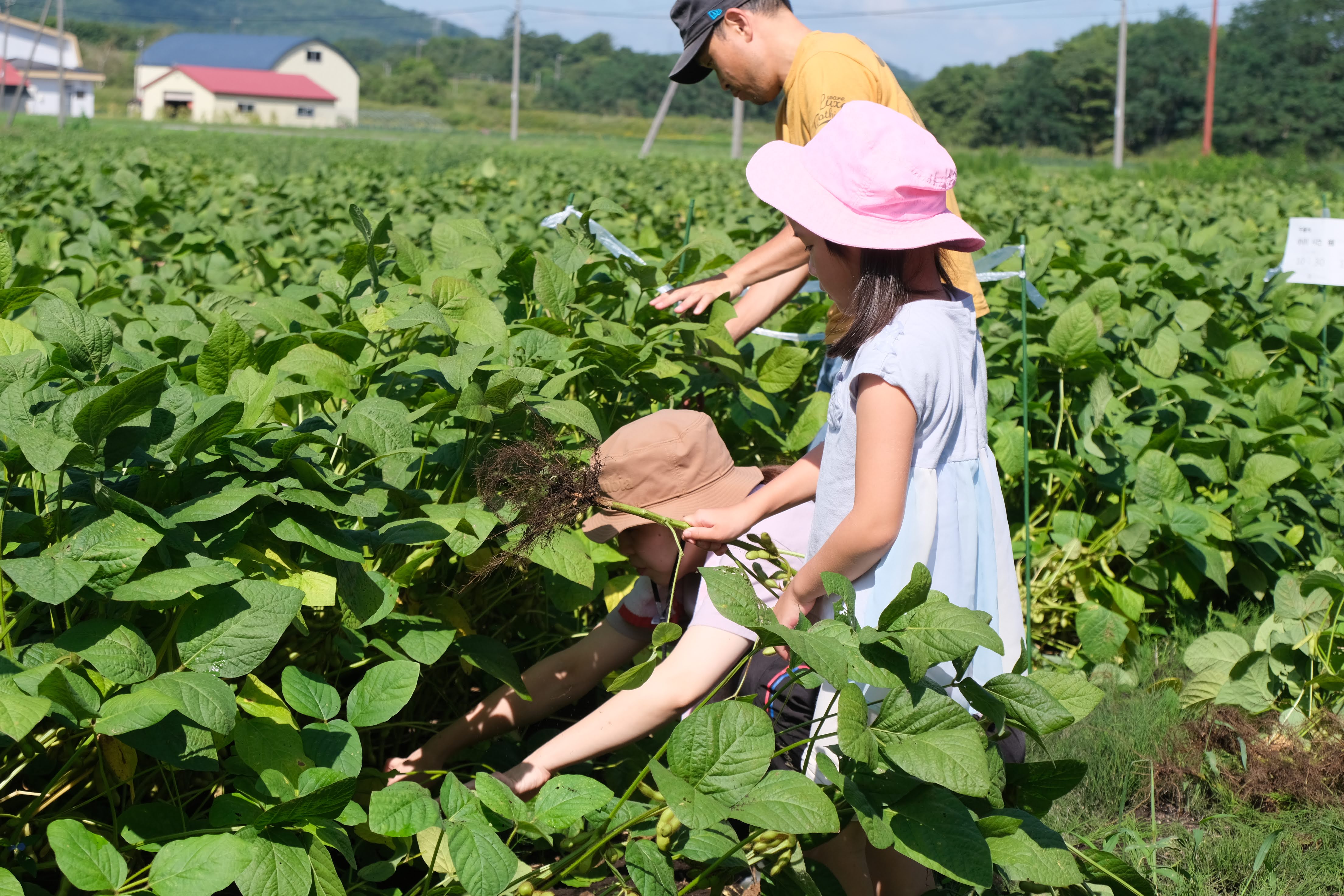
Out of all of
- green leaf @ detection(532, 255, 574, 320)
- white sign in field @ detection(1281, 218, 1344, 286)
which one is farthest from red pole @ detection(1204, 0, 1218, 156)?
green leaf @ detection(532, 255, 574, 320)

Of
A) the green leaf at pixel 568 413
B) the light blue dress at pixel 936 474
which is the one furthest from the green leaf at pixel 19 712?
the light blue dress at pixel 936 474

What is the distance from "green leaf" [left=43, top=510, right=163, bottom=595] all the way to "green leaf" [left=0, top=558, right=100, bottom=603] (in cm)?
2

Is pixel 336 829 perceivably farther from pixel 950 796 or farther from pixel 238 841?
pixel 950 796

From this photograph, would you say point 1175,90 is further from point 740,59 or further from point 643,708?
point 643,708

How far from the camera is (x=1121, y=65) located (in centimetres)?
3412

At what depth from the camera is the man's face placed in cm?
254

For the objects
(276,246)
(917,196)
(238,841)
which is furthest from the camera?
(276,246)

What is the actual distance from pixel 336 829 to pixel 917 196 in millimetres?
1175

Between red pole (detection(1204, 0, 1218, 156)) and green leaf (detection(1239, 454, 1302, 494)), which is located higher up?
red pole (detection(1204, 0, 1218, 156))

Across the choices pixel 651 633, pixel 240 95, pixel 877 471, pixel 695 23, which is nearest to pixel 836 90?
pixel 695 23

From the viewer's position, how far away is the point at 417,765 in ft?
6.35

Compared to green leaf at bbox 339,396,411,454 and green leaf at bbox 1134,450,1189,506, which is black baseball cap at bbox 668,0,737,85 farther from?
green leaf at bbox 1134,450,1189,506

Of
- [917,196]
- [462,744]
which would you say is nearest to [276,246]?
[462,744]

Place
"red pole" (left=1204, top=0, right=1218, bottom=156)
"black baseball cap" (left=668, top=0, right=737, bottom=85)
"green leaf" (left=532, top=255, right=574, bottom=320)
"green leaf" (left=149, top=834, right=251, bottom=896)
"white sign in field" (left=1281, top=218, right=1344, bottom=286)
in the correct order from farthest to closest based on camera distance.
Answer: "red pole" (left=1204, top=0, right=1218, bottom=156)
"white sign in field" (left=1281, top=218, right=1344, bottom=286)
"black baseball cap" (left=668, top=0, right=737, bottom=85)
"green leaf" (left=532, top=255, right=574, bottom=320)
"green leaf" (left=149, top=834, right=251, bottom=896)
